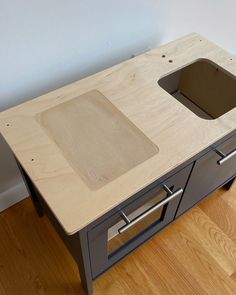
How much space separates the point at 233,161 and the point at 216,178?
82mm

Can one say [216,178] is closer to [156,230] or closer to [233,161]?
[233,161]

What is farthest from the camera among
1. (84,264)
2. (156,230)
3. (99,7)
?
(156,230)

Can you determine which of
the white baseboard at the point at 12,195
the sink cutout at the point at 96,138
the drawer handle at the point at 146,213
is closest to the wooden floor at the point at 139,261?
the white baseboard at the point at 12,195

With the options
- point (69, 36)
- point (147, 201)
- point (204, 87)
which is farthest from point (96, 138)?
point (204, 87)

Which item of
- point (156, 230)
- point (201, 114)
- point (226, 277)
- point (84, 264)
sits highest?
point (201, 114)

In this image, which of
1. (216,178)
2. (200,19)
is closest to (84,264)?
(216,178)

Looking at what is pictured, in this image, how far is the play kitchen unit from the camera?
0.60 meters

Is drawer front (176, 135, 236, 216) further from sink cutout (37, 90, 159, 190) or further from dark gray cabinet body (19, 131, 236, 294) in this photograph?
sink cutout (37, 90, 159, 190)

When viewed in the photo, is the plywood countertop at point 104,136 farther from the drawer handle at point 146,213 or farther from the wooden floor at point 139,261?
the wooden floor at point 139,261

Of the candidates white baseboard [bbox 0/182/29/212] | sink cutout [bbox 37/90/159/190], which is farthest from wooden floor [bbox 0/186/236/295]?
sink cutout [bbox 37/90/159/190]

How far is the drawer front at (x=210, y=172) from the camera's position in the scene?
2.56ft

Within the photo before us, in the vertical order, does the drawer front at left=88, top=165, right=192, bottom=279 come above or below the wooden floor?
above

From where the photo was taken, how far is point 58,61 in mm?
890

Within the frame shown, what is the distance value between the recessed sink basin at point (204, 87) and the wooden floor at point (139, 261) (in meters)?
0.45
